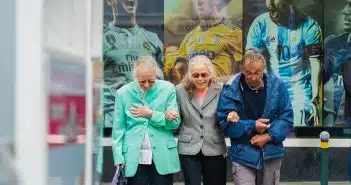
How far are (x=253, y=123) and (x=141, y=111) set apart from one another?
1.05 m

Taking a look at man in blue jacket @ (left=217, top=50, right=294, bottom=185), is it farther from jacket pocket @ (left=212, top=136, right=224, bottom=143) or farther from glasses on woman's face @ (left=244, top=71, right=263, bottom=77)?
jacket pocket @ (left=212, top=136, right=224, bottom=143)

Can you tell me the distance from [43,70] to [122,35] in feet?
28.5

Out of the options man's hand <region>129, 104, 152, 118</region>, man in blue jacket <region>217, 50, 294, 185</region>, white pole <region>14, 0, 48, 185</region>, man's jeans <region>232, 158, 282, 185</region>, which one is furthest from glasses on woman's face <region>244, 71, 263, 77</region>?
white pole <region>14, 0, 48, 185</region>

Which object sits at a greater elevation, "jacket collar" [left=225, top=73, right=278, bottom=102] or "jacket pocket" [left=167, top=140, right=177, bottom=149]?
"jacket collar" [left=225, top=73, right=278, bottom=102]

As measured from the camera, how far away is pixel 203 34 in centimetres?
1161

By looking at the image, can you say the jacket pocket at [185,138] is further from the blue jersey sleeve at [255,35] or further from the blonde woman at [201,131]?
the blue jersey sleeve at [255,35]

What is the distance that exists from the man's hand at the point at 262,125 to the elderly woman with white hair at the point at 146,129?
0.76 meters

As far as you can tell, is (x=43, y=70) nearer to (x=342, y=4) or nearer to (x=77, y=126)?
(x=77, y=126)

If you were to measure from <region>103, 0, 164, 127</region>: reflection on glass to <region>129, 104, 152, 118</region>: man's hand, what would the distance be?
4.22 meters

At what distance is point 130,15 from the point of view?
37.7ft

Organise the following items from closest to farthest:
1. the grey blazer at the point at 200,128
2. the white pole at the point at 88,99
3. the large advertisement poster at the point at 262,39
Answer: the white pole at the point at 88,99 → the grey blazer at the point at 200,128 → the large advertisement poster at the point at 262,39

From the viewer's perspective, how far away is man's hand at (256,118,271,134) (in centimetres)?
685

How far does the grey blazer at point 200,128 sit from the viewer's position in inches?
283

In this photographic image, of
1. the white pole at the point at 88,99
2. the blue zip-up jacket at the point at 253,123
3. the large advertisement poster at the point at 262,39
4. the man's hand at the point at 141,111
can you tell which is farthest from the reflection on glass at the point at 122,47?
the white pole at the point at 88,99
